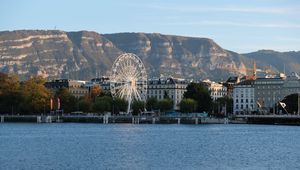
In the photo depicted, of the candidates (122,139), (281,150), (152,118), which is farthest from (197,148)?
(152,118)

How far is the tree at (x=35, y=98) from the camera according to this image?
177750mm

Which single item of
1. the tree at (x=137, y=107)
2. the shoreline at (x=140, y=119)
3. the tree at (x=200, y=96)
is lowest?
the shoreline at (x=140, y=119)

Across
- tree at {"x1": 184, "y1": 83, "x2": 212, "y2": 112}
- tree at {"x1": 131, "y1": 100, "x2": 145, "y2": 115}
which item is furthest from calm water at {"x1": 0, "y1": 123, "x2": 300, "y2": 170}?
tree at {"x1": 131, "y1": 100, "x2": 145, "y2": 115}

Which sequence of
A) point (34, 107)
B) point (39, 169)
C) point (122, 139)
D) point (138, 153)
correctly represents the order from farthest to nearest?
1. point (34, 107)
2. point (122, 139)
3. point (138, 153)
4. point (39, 169)

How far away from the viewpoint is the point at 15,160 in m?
67.3

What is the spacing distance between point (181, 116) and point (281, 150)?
87.4 metres

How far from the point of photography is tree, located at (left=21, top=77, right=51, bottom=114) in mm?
177750

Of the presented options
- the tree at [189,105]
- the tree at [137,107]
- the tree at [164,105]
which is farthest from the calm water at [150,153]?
the tree at [164,105]

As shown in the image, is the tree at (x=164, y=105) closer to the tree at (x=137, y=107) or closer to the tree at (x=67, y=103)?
the tree at (x=137, y=107)

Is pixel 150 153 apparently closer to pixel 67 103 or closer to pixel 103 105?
pixel 103 105

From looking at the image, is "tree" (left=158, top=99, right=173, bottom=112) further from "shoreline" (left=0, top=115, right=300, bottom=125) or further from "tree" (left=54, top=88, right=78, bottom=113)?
"shoreline" (left=0, top=115, right=300, bottom=125)

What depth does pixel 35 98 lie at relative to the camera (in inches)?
6998

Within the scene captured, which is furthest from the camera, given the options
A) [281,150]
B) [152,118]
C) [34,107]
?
[34,107]

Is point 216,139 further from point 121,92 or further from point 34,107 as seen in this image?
point 34,107
